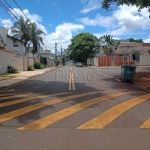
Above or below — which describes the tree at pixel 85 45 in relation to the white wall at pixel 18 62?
above

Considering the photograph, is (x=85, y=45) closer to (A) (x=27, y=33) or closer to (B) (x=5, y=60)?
(A) (x=27, y=33)

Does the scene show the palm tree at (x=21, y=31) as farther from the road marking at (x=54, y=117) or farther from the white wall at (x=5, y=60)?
the road marking at (x=54, y=117)

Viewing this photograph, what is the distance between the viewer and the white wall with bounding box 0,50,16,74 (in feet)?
82.9

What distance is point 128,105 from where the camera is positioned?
781 centimetres

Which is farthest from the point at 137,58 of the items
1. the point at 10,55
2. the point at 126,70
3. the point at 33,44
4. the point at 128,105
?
the point at 128,105

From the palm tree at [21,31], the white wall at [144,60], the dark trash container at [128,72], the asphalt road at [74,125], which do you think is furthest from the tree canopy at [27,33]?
the asphalt road at [74,125]

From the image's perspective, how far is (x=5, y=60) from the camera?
26.7 m

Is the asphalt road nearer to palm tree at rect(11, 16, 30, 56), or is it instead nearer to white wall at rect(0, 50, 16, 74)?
white wall at rect(0, 50, 16, 74)

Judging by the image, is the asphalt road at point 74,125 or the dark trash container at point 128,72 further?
the dark trash container at point 128,72

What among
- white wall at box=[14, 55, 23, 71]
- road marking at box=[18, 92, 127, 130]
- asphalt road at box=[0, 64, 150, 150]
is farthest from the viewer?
white wall at box=[14, 55, 23, 71]

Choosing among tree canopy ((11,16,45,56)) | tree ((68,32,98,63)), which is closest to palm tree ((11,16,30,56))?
tree canopy ((11,16,45,56))

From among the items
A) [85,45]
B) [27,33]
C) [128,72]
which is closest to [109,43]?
[85,45]

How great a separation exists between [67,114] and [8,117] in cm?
170

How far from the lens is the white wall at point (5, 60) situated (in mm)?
25266
